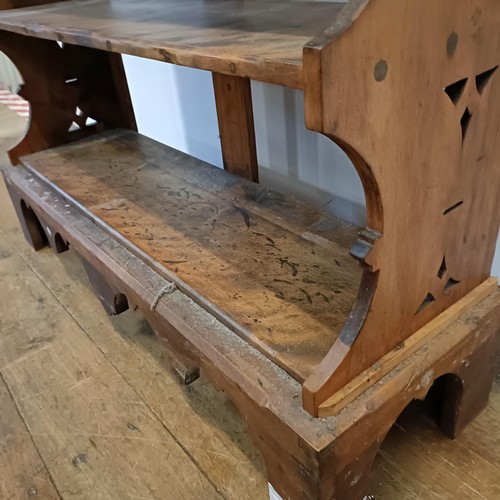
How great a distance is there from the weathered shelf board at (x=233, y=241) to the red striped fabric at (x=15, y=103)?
2314 mm

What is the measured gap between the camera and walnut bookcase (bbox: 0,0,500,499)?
54 cm

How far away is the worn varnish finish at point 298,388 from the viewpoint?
0.69 meters

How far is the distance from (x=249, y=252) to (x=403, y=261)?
414 millimetres

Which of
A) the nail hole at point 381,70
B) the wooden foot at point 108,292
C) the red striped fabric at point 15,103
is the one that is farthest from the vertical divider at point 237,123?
the red striped fabric at point 15,103

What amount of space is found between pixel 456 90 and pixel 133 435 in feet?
2.86

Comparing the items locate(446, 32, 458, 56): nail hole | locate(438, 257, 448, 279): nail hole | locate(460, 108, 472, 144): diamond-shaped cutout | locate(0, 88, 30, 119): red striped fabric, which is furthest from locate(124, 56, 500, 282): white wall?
locate(0, 88, 30, 119): red striped fabric

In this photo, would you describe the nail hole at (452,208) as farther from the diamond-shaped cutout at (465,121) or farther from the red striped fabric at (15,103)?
the red striped fabric at (15,103)

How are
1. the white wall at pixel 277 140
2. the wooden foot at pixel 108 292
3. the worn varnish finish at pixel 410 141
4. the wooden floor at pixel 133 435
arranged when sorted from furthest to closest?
the white wall at pixel 277 140 → the wooden foot at pixel 108 292 → the wooden floor at pixel 133 435 → the worn varnish finish at pixel 410 141

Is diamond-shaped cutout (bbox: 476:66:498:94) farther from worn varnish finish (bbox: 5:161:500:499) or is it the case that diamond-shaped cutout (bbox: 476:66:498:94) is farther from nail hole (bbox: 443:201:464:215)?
worn varnish finish (bbox: 5:161:500:499)

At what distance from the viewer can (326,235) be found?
3.47ft

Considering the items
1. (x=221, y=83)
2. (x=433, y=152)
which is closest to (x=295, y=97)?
(x=221, y=83)

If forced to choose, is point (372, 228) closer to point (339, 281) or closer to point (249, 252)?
point (339, 281)

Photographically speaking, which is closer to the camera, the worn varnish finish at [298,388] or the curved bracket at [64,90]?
the worn varnish finish at [298,388]

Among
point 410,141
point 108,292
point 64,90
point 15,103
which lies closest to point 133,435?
point 108,292
